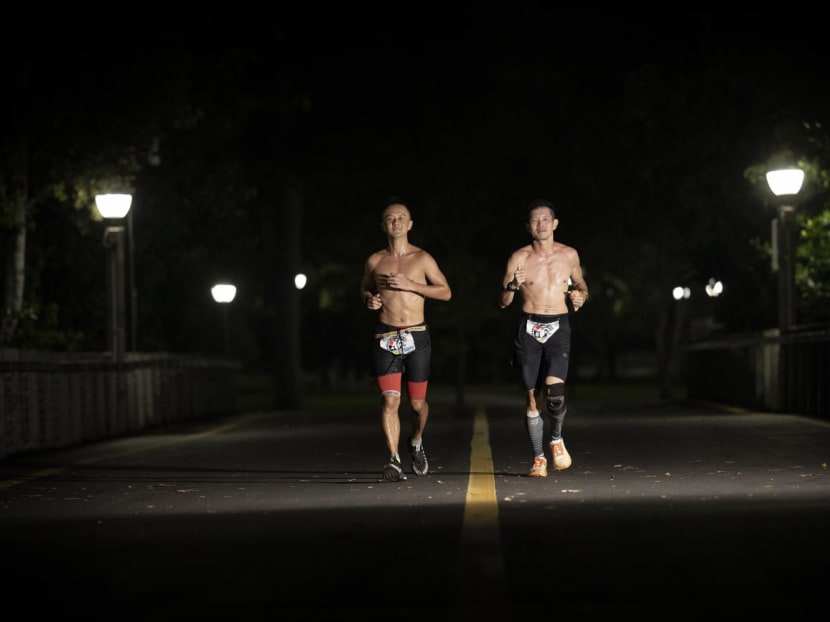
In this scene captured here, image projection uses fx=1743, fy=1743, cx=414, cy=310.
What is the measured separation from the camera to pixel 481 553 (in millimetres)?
8273

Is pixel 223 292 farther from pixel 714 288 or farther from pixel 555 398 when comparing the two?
pixel 555 398

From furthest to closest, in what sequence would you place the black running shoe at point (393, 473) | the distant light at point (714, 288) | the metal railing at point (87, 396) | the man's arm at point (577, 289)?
1. the distant light at point (714, 288)
2. the metal railing at point (87, 396)
3. the man's arm at point (577, 289)
4. the black running shoe at point (393, 473)

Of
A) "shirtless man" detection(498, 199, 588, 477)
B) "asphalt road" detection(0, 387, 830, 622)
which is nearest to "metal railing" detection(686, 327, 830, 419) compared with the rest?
"asphalt road" detection(0, 387, 830, 622)

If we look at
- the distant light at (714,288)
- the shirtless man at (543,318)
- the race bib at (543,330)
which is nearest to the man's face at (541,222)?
the shirtless man at (543,318)

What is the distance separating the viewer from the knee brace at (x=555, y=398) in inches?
519

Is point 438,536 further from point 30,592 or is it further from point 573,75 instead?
point 573,75

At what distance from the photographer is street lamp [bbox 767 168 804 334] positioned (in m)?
23.6

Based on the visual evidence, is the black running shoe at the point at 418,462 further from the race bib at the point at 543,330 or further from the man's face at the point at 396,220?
the man's face at the point at 396,220

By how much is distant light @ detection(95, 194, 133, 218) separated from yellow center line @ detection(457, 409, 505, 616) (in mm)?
11513

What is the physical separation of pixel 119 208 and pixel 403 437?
5978mm

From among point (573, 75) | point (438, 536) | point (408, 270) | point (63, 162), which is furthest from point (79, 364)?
point (573, 75)

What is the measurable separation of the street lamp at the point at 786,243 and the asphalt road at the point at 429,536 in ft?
26.7

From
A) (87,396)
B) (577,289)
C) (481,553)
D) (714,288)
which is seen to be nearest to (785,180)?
(87,396)

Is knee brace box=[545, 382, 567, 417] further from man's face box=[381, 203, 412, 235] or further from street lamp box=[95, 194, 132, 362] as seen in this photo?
street lamp box=[95, 194, 132, 362]
